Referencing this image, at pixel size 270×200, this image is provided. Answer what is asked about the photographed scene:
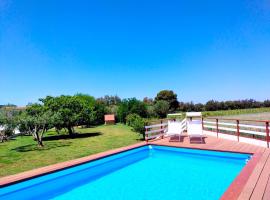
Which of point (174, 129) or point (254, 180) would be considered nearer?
point (254, 180)

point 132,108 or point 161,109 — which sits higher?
point 132,108

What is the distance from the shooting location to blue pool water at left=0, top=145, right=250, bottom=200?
556cm

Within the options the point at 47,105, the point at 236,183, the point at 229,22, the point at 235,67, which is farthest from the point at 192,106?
the point at 236,183

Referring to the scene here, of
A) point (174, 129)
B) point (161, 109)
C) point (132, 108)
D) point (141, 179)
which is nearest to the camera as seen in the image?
point (141, 179)

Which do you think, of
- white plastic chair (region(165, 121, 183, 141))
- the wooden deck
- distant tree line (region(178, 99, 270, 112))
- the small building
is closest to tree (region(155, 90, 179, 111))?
distant tree line (region(178, 99, 270, 112))

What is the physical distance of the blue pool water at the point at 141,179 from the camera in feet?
18.2

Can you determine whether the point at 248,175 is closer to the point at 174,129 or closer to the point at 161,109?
the point at 174,129

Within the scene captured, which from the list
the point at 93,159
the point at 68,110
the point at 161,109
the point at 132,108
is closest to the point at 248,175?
the point at 93,159

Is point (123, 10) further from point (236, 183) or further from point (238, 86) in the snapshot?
point (238, 86)

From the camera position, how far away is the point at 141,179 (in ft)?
21.9

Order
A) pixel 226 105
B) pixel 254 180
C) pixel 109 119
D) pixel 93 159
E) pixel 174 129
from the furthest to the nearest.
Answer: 1. pixel 226 105
2. pixel 109 119
3. pixel 174 129
4. pixel 93 159
5. pixel 254 180

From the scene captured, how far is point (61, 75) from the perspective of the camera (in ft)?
100

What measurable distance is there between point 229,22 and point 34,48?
1441 centimetres

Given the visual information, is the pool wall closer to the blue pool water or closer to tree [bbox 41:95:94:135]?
the blue pool water
